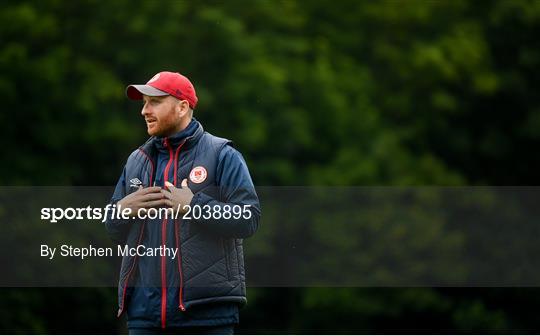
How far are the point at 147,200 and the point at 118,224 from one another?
0.17 metres

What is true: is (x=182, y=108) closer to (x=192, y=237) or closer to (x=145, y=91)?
(x=145, y=91)

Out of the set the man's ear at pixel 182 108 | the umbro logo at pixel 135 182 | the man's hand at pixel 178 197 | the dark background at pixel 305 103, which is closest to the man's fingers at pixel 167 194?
the man's hand at pixel 178 197

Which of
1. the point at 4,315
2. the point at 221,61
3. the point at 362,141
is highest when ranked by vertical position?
the point at 221,61

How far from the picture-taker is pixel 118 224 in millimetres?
4766

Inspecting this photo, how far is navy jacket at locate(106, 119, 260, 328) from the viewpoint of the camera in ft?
15.3

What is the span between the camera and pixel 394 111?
23703 mm

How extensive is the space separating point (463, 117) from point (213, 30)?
231 inches

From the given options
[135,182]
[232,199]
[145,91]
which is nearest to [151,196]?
[135,182]

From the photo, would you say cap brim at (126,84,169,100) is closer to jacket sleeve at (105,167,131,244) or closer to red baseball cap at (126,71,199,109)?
red baseball cap at (126,71,199,109)

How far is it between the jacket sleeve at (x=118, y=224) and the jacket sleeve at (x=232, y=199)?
1.01 ft

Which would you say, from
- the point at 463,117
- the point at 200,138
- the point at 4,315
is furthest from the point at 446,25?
the point at 200,138

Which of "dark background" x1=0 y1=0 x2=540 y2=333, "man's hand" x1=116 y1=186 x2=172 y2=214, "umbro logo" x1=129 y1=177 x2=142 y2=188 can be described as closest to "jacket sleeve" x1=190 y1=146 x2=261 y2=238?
"man's hand" x1=116 y1=186 x2=172 y2=214

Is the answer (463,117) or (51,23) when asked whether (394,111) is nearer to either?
(463,117)

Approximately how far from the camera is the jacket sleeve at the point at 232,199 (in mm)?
4621
